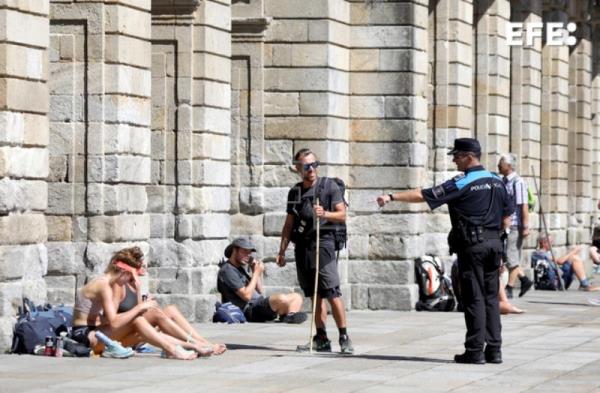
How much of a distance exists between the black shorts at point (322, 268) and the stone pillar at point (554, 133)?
66.8 feet

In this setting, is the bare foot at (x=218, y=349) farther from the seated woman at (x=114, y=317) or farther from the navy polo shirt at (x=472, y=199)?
the navy polo shirt at (x=472, y=199)

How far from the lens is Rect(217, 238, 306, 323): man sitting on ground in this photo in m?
24.5

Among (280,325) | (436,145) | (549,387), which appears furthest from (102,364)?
(436,145)

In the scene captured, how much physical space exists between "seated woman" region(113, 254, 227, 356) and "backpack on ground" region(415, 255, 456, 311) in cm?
865

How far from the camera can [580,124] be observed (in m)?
44.0

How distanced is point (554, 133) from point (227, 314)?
17.4 m

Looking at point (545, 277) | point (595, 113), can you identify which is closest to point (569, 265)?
point (545, 277)

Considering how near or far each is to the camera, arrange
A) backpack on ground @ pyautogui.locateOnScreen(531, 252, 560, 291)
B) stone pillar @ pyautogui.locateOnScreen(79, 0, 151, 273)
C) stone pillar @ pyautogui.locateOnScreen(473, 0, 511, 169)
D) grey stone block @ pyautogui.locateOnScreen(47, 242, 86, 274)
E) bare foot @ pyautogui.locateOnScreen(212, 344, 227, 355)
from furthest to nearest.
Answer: backpack on ground @ pyautogui.locateOnScreen(531, 252, 560, 291), stone pillar @ pyautogui.locateOnScreen(473, 0, 511, 169), grey stone block @ pyautogui.locateOnScreen(47, 242, 86, 274), stone pillar @ pyautogui.locateOnScreen(79, 0, 151, 273), bare foot @ pyautogui.locateOnScreen(212, 344, 227, 355)

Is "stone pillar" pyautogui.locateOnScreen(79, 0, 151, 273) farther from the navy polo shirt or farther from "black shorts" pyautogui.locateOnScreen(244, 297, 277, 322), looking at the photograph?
the navy polo shirt

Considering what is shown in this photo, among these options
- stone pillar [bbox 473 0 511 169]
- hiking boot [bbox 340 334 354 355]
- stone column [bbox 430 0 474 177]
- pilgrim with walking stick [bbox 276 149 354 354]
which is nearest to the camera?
hiking boot [bbox 340 334 354 355]

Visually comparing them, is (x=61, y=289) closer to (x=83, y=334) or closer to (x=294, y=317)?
(x=83, y=334)

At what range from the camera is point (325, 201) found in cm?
2027

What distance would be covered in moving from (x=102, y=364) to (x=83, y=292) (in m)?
1.01

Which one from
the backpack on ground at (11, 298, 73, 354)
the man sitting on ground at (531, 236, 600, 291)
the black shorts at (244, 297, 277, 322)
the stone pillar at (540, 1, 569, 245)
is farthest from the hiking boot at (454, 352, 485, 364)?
the stone pillar at (540, 1, 569, 245)
